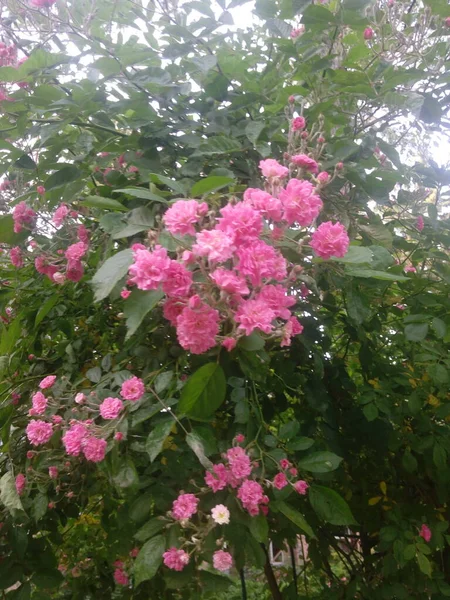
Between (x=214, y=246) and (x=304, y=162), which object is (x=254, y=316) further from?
(x=304, y=162)

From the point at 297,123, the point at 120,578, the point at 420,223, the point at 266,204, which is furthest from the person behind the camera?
the point at 120,578

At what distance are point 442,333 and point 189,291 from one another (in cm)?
79

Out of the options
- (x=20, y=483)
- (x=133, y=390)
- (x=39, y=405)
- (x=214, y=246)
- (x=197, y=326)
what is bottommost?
(x=20, y=483)

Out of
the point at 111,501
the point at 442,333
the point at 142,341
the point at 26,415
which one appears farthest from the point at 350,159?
the point at 111,501

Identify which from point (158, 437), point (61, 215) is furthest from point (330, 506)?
point (61, 215)

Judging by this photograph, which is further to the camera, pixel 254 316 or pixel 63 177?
pixel 63 177

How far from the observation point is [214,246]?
0.74 m

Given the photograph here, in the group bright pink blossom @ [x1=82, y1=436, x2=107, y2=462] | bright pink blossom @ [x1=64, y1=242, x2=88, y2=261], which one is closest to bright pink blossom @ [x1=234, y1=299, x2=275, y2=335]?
bright pink blossom @ [x1=82, y1=436, x2=107, y2=462]

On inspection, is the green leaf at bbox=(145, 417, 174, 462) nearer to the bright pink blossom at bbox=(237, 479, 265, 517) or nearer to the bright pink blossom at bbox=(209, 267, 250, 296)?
the bright pink blossom at bbox=(237, 479, 265, 517)

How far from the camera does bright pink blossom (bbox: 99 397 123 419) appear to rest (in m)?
1.01

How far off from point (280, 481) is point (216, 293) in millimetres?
501

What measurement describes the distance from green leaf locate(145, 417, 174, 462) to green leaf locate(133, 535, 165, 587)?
0.58 ft

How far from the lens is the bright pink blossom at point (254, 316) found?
757 millimetres

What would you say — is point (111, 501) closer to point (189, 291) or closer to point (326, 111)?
point (189, 291)
